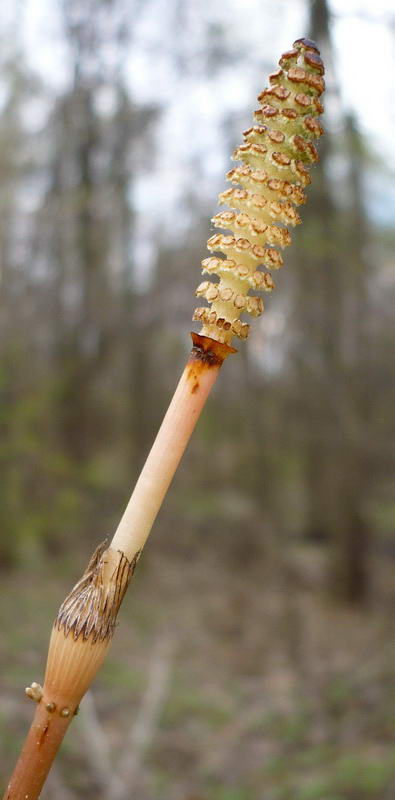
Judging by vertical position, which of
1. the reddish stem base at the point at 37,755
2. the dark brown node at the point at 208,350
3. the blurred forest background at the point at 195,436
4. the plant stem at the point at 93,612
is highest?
the blurred forest background at the point at 195,436

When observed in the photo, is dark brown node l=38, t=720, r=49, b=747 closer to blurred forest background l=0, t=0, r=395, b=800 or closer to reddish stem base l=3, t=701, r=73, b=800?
reddish stem base l=3, t=701, r=73, b=800

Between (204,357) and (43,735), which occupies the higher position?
(204,357)

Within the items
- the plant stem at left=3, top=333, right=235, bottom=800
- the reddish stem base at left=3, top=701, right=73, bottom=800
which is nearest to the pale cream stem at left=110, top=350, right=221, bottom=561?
the plant stem at left=3, top=333, right=235, bottom=800

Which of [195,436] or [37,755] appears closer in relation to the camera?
[37,755]

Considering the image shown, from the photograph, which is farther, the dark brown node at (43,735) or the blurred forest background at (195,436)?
the blurred forest background at (195,436)

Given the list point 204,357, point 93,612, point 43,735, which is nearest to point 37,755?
point 43,735

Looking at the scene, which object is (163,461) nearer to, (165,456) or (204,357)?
(165,456)

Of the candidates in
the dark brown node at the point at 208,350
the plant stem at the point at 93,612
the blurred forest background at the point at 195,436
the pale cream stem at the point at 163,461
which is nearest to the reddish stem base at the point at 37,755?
the plant stem at the point at 93,612

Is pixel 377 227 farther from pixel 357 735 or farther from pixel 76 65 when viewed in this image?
pixel 357 735

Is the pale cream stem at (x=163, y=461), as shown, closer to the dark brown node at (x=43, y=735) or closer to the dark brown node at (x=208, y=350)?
the dark brown node at (x=208, y=350)
